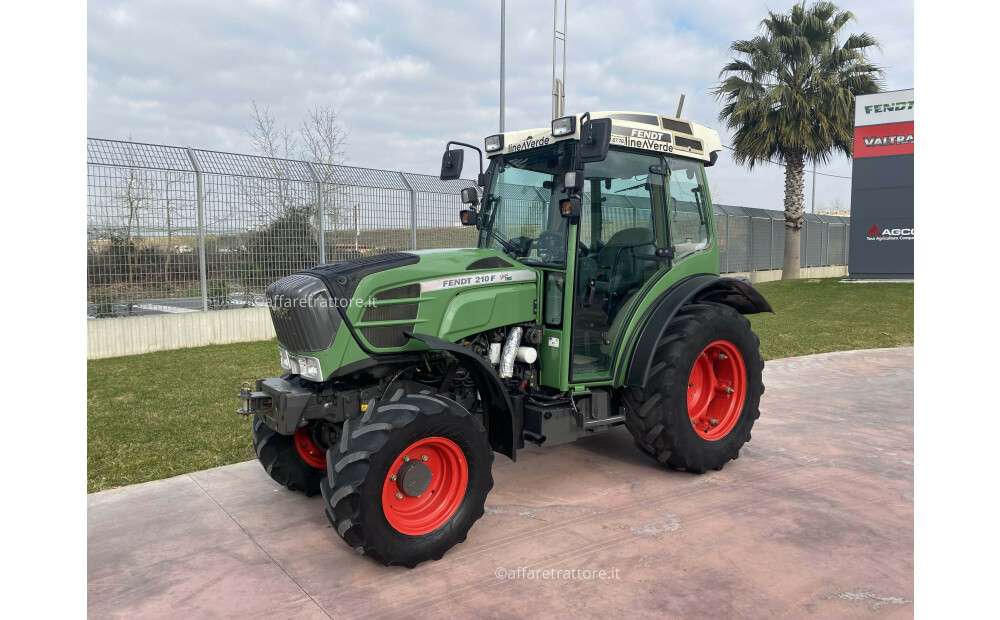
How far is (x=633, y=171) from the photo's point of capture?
452 cm

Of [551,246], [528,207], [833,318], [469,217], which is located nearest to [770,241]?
[833,318]

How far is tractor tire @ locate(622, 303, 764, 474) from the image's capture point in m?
4.40

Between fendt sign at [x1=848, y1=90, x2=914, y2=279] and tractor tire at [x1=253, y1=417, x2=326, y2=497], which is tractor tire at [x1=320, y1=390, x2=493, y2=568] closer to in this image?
tractor tire at [x1=253, y1=417, x2=326, y2=497]

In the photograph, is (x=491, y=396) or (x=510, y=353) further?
(x=510, y=353)

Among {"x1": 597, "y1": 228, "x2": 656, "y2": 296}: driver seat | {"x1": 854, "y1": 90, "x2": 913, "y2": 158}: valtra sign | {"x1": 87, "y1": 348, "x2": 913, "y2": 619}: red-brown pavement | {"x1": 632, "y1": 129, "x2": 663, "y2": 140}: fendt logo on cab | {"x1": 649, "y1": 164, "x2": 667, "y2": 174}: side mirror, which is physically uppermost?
{"x1": 854, "y1": 90, "x2": 913, "y2": 158}: valtra sign

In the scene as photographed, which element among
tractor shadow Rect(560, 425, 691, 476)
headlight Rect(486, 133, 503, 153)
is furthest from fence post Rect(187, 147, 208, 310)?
tractor shadow Rect(560, 425, 691, 476)

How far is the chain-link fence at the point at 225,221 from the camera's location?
359 inches

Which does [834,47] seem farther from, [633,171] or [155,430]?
[155,430]

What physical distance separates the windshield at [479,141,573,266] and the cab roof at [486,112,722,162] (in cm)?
9

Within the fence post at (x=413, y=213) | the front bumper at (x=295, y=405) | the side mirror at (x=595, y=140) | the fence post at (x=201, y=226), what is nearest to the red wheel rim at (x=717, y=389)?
the side mirror at (x=595, y=140)

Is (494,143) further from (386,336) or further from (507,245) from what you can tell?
(386,336)

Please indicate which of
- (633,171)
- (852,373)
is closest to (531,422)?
(633,171)

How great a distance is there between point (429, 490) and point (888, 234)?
17471 millimetres

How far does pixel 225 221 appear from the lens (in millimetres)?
10148
